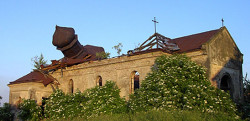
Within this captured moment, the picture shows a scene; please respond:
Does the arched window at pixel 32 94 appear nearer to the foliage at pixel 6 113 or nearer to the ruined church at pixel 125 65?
the ruined church at pixel 125 65

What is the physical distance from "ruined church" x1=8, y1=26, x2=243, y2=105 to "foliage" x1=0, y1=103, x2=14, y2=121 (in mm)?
583

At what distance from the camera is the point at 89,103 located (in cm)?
2253

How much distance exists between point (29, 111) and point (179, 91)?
14498mm

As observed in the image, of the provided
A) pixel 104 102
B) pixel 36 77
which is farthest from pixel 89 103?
pixel 36 77

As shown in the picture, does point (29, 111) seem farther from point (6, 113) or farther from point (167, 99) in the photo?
point (167, 99)

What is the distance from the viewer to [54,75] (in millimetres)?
29859

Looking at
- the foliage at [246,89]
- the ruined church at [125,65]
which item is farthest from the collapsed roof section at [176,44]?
the foliage at [246,89]

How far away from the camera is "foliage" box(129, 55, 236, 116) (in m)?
17.9

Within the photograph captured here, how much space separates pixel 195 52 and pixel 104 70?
811cm

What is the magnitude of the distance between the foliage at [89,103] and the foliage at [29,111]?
1077 millimetres

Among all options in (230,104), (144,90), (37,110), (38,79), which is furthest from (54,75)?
(230,104)

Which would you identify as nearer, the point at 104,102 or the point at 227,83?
the point at 104,102

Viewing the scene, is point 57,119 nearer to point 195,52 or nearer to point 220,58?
point 195,52

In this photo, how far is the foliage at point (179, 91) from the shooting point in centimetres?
1789
